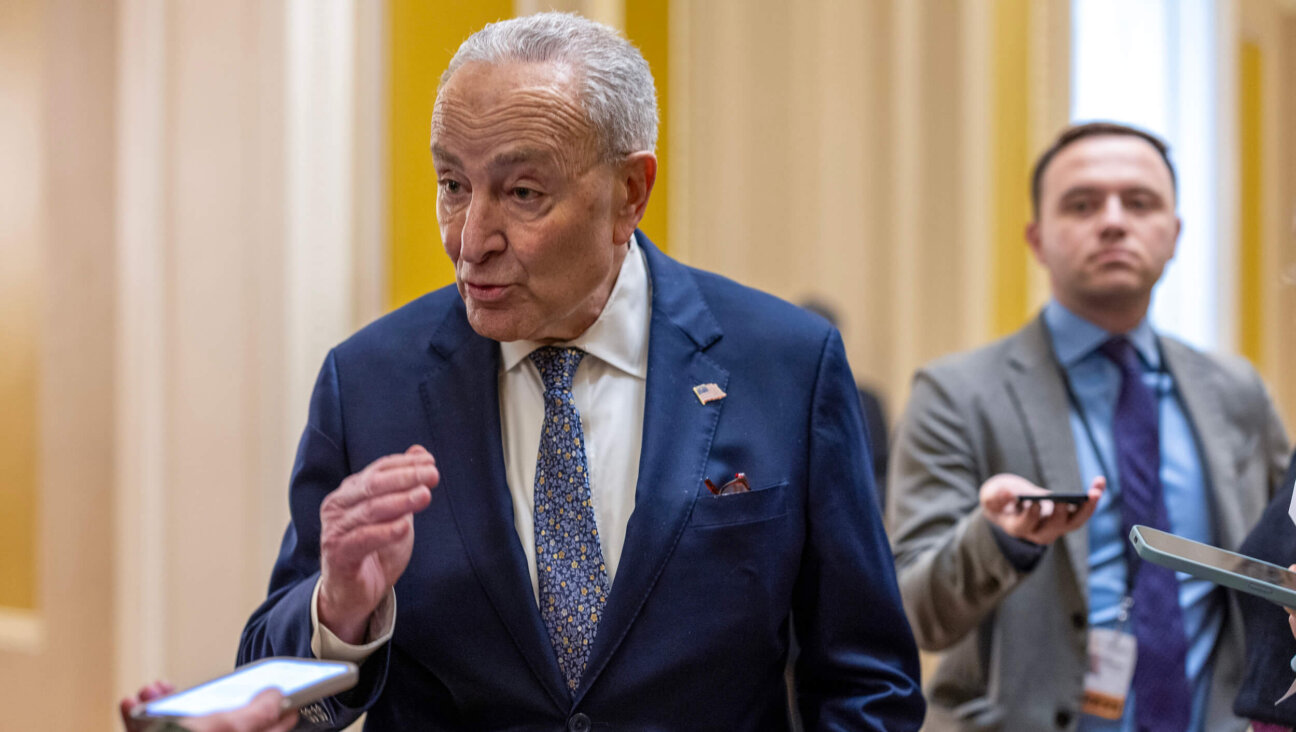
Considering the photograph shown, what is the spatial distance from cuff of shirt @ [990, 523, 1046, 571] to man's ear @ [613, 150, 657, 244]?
110cm

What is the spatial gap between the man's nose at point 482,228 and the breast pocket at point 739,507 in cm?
47

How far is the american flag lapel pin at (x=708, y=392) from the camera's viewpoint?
1804 millimetres

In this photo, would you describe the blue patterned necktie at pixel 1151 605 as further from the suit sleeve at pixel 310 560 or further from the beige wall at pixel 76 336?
the beige wall at pixel 76 336

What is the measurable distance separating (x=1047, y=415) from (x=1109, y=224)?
0.46 meters

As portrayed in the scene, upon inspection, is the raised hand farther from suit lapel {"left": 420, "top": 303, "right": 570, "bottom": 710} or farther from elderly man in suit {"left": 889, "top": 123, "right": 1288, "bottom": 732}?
elderly man in suit {"left": 889, "top": 123, "right": 1288, "bottom": 732}

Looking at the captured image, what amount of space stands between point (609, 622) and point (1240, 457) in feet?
5.81

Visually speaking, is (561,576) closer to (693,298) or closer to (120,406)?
(693,298)

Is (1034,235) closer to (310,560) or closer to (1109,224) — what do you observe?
(1109,224)

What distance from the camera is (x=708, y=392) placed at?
1.81 metres

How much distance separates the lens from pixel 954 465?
8.91 ft

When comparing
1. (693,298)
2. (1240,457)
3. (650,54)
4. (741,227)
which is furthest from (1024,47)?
(693,298)

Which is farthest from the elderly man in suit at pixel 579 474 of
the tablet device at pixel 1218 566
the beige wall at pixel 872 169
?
the beige wall at pixel 872 169

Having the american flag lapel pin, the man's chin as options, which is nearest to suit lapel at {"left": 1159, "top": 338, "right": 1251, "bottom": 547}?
the american flag lapel pin

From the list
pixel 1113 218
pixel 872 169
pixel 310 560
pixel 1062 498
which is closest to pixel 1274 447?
→ pixel 1113 218
